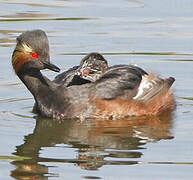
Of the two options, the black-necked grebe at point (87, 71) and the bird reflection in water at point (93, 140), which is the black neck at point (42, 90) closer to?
the bird reflection in water at point (93, 140)

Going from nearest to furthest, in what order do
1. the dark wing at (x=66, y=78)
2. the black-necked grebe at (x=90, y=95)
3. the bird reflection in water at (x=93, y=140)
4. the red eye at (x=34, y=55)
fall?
1. the bird reflection in water at (x=93, y=140)
2. the red eye at (x=34, y=55)
3. the black-necked grebe at (x=90, y=95)
4. the dark wing at (x=66, y=78)

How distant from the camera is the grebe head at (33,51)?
11.8 m

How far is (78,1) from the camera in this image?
1886 centimetres

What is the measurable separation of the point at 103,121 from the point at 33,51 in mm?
1447

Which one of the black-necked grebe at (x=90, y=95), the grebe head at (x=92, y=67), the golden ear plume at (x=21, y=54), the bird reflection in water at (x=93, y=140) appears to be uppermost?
the golden ear plume at (x=21, y=54)

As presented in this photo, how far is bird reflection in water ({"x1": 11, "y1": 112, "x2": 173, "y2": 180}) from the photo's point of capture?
33.0 ft

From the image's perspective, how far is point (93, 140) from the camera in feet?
36.7

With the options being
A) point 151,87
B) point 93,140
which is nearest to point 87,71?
point 151,87

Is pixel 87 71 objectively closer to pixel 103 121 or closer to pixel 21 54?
pixel 103 121

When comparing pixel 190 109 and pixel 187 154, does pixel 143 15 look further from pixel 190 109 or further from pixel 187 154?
pixel 187 154

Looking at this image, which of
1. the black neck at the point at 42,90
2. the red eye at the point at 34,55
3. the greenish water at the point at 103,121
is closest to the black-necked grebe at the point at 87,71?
the black neck at the point at 42,90

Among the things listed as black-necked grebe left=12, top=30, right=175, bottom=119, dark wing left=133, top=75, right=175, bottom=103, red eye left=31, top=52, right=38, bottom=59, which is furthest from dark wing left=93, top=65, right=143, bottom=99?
red eye left=31, top=52, right=38, bottom=59

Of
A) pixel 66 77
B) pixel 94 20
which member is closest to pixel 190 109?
pixel 66 77

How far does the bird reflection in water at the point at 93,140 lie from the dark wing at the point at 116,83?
0.39m
